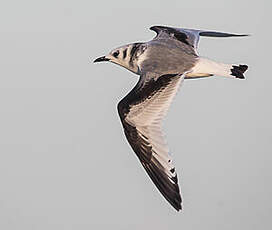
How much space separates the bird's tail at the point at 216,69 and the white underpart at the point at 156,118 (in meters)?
0.28

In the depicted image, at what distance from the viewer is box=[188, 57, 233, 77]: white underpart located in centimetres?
977

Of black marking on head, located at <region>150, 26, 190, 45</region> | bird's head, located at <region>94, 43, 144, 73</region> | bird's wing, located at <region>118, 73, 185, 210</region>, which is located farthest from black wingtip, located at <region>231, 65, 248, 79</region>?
bird's head, located at <region>94, 43, 144, 73</region>

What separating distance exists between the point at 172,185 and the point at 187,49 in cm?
201

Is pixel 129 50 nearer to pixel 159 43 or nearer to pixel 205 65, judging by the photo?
pixel 159 43

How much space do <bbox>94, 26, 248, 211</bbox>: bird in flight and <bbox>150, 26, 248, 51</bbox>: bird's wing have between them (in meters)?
0.10

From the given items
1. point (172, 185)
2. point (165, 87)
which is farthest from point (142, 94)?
point (172, 185)

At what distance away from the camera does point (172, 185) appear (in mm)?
8961

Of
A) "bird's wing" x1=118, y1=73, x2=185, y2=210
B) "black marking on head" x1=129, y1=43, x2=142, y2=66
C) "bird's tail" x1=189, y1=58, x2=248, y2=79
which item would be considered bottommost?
"bird's wing" x1=118, y1=73, x2=185, y2=210

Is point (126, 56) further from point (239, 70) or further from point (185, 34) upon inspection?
point (239, 70)

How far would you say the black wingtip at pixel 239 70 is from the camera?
979 centimetres

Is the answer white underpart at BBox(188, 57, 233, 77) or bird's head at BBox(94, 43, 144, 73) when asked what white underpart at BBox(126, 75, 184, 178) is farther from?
bird's head at BBox(94, 43, 144, 73)

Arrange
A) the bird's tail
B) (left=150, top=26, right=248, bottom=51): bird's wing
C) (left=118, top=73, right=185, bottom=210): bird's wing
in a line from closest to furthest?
(left=118, top=73, right=185, bottom=210): bird's wing
the bird's tail
(left=150, top=26, right=248, bottom=51): bird's wing

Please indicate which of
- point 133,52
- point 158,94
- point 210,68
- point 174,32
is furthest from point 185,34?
point 158,94

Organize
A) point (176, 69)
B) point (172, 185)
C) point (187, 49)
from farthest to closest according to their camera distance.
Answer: point (187, 49)
point (176, 69)
point (172, 185)
